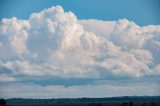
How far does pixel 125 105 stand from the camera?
17012 cm

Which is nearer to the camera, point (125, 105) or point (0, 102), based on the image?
point (0, 102)

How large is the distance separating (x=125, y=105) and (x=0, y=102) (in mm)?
40291

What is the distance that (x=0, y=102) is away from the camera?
156875mm
